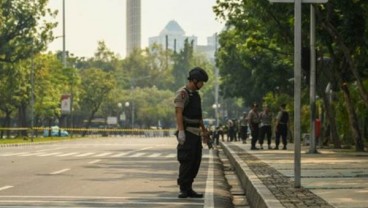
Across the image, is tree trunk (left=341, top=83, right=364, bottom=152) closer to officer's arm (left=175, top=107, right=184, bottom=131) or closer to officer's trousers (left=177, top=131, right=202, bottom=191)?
officer's trousers (left=177, top=131, right=202, bottom=191)

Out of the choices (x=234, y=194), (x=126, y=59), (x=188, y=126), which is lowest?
(x=234, y=194)

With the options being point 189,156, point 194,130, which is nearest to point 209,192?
point 189,156

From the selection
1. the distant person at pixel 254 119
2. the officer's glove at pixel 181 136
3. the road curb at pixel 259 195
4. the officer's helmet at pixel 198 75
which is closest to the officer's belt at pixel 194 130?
the officer's glove at pixel 181 136

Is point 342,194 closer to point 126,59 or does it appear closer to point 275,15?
point 275,15

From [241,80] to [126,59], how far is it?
113 m

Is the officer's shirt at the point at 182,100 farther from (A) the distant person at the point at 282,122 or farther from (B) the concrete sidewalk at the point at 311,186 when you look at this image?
(A) the distant person at the point at 282,122

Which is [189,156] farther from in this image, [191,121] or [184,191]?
[184,191]

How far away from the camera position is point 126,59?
590 feet

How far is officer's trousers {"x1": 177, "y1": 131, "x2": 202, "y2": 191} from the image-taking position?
14812mm

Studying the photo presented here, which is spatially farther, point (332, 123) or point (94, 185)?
point (332, 123)

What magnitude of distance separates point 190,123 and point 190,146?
14.5 inches

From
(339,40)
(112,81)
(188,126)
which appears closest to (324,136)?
(339,40)

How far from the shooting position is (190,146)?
48.6 feet

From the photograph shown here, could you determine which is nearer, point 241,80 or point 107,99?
point 241,80
